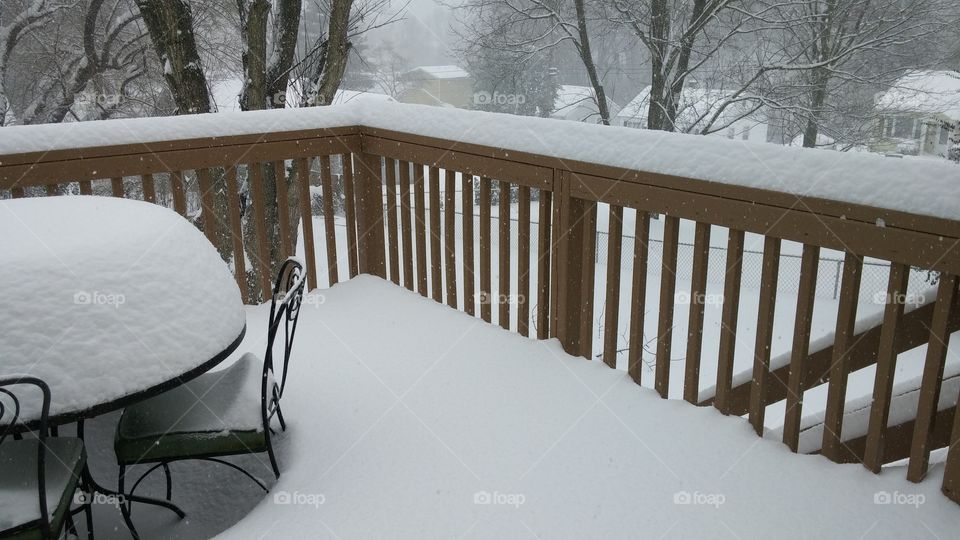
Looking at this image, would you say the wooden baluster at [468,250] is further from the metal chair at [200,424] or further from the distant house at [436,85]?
the distant house at [436,85]

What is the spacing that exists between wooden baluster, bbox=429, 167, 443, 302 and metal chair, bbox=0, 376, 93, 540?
207 cm

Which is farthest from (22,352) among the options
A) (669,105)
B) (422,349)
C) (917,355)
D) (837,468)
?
(669,105)

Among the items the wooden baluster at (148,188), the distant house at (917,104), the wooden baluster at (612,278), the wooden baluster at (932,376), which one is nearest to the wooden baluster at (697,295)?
the wooden baluster at (612,278)

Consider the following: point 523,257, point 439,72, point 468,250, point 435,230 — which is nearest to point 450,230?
point 435,230

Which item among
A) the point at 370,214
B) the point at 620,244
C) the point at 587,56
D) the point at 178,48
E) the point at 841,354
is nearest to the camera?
the point at 841,354

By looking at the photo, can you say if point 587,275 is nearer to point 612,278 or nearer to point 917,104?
point 612,278

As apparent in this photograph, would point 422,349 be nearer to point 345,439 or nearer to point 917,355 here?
point 345,439

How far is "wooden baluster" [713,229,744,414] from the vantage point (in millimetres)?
2471

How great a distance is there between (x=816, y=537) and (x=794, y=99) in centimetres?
1290

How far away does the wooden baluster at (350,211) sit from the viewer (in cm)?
405

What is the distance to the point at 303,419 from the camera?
2.76 metres

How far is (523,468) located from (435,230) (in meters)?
1.64

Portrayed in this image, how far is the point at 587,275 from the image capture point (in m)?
3.03

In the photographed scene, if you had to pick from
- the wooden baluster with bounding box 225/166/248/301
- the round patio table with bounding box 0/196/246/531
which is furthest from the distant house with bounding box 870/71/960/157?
the round patio table with bounding box 0/196/246/531
